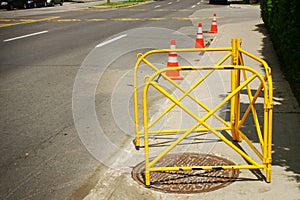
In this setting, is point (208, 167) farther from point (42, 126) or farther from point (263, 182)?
point (42, 126)

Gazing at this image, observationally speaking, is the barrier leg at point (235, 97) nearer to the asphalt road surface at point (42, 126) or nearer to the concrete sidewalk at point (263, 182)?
the concrete sidewalk at point (263, 182)

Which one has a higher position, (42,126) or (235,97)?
(235,97)

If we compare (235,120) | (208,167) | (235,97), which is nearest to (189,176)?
(208,167)

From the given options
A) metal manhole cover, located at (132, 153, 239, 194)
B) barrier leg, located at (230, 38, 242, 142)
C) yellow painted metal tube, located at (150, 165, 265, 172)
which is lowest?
metal manhole cover, located at (132, 153, 239, 194)

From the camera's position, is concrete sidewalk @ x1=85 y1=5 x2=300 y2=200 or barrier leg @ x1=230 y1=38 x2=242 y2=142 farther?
barrier leg @ x1=230 y1=38 x2=242 y2=142

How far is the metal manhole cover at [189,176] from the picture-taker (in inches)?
165

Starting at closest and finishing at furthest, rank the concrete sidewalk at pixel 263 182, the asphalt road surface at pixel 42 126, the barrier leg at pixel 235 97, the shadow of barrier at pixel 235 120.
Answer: the concrete sidewalk at pixel 263 182 < the shadow of barrier at pixel 235 120 < the asphalt road surface at pixel 42 126 < the barrier leg at pixel 235 97

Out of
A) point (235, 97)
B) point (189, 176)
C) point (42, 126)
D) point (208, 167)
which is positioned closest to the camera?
point (208, 167)

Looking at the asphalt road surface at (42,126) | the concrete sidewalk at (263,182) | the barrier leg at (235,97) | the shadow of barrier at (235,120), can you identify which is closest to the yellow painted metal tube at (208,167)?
the shadow of barrier at (235,120)

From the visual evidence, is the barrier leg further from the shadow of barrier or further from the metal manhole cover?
the metal manhole cover

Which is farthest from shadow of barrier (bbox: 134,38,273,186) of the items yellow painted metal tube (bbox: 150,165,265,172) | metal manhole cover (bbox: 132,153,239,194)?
metal manhole cover (bbox: 132,153,239,194)

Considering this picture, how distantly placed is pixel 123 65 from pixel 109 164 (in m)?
5.71

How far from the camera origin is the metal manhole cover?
165 inches

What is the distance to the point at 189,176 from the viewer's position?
4449mm
